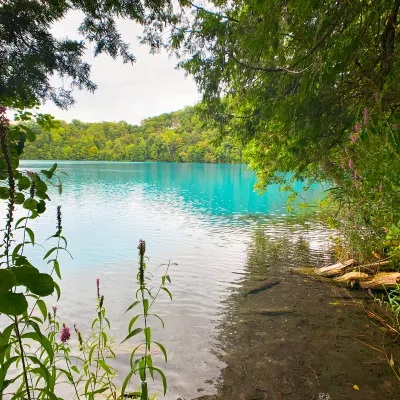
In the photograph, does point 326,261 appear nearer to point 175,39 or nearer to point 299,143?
point 299,143

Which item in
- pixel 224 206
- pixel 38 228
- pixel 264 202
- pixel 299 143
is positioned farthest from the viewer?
pixel 264 202

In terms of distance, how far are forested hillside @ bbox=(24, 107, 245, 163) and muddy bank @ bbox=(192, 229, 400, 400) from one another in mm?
96687

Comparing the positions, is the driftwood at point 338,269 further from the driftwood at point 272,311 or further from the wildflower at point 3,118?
the wildflower at point 3,118

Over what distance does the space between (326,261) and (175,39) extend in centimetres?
806

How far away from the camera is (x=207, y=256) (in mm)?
10180

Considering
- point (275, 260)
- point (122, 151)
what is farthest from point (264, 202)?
point (122, 151)

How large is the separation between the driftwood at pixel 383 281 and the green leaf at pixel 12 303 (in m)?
6.87

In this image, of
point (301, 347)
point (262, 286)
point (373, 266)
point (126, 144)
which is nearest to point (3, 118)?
point (301, 347)

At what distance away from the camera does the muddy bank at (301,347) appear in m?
3.68

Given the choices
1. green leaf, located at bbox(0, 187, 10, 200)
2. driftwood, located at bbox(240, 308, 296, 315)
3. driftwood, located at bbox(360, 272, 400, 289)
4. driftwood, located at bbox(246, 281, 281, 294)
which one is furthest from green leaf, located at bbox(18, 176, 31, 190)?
driftwood, located at bbox(360, 272, 400, 289)

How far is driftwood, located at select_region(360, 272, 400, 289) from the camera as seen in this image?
615 centimetres

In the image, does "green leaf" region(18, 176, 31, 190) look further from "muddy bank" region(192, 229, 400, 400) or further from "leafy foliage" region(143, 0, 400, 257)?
"muddy bank" region(192, 229, 400, 400)

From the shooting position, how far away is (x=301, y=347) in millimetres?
4633

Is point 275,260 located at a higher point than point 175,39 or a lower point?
lower
